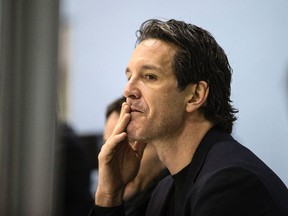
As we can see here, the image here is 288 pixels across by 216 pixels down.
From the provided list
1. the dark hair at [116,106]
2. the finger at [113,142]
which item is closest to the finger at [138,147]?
the finger at [113,142]

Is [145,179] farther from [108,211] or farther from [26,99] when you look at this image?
[26,99]

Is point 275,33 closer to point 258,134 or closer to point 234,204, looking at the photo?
point 258,134

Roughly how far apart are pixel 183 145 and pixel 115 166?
0.26 m

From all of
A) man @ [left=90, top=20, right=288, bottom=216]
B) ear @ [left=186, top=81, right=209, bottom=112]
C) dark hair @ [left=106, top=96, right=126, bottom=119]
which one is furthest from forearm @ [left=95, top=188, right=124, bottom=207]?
dark hair @ [left=106, top=96, right=126, bottom=119]

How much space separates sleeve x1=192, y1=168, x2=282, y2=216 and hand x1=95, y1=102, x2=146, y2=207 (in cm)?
39

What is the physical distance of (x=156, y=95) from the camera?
51.9 inches

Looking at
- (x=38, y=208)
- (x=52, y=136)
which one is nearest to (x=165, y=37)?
(x=52, y=136)

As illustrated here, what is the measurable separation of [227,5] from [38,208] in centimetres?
108

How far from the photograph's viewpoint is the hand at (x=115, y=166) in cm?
143

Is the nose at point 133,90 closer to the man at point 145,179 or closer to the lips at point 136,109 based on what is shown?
the lips at point 136,109

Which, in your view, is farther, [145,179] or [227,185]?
[145,179]

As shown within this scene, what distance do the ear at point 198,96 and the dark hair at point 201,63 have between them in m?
0.01

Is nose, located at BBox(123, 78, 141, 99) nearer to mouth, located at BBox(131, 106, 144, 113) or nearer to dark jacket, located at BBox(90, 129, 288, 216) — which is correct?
mouth, located at BBox(131, 106, 144, 113)

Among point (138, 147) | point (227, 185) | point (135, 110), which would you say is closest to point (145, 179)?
point (138, 147)
